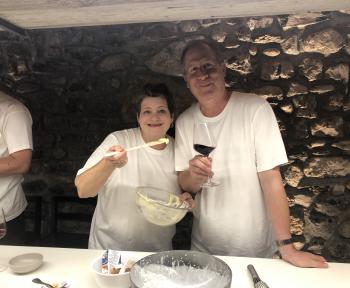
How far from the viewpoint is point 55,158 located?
3.24m

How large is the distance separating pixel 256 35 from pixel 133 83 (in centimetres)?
104

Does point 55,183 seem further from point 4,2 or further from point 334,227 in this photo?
point 334,227

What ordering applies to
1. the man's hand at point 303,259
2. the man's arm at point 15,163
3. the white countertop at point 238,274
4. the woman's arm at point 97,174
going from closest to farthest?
the white countertop at point 238,274 → the man's hand at point 303,259 → the woman's arm at point 97,174 → the man's arm at point 15,163

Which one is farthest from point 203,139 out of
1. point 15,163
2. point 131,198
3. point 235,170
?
point 15,163

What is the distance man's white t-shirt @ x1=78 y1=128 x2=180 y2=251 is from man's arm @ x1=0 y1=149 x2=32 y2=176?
596 millimetres

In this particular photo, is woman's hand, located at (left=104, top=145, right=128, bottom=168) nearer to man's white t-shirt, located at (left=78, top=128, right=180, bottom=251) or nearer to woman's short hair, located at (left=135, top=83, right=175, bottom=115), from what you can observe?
man's white t-shirt, located at (left=78, top=128, right=180, bottom=251)

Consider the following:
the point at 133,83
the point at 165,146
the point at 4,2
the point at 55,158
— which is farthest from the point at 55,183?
the point at 4,2

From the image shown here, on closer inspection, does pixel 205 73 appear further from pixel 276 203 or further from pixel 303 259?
pixel 303 259

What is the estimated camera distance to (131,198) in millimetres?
1891

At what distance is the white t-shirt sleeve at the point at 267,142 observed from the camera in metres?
1.77

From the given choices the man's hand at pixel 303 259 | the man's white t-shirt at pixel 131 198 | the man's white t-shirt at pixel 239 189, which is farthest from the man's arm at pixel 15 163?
the man's hand at pixel 303 259

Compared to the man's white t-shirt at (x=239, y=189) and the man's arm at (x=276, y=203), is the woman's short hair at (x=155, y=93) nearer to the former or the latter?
the man's white t-shirt at (x=239, y=189)

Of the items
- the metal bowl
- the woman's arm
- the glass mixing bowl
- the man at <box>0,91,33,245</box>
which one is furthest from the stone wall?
the metal bowl

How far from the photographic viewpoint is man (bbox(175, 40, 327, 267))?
1.79 metres
